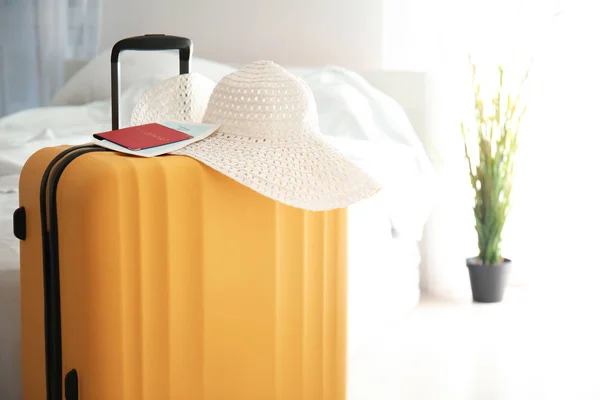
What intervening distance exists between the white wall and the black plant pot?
0.92 m

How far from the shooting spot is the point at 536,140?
284 cm

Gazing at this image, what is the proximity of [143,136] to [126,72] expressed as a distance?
6.34 feet

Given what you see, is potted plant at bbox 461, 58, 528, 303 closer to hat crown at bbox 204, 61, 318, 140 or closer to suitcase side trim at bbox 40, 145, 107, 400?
hat crown at bbox 204, 61, 318, 140

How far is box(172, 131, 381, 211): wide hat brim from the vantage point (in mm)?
1061

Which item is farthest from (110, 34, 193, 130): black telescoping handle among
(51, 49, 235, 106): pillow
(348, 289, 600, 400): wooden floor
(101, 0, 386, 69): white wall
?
(101, 0, 386, 69): white wall

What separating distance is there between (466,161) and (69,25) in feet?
6.24

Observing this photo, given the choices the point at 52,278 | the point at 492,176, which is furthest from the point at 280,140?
the point at 492,176

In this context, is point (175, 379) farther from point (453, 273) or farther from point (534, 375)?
point (453, 273)

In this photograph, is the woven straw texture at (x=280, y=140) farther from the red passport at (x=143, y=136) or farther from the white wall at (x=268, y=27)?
the white wall at (x=268, y=27)

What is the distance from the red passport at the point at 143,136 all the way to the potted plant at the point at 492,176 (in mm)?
1753

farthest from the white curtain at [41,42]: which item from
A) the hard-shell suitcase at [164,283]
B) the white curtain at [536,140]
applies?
the hard-shell suitcase at [164,283]

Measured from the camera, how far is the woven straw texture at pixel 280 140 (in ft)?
3.61

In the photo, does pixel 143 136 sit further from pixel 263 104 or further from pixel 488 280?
pixel 488 280

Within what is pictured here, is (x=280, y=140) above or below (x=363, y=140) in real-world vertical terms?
above
